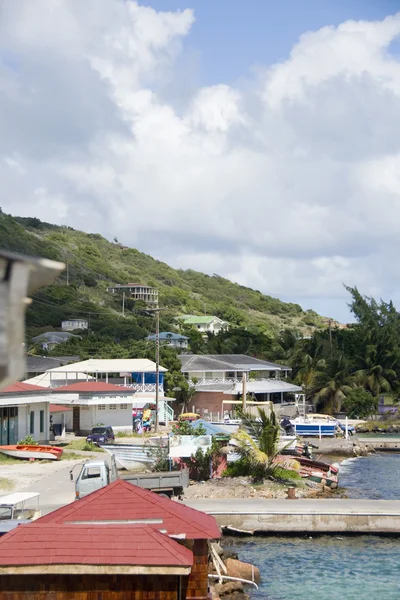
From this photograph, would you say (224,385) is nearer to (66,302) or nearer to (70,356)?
(70,356)

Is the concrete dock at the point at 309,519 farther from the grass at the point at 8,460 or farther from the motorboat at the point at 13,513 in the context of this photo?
the grass at the point at 8,460

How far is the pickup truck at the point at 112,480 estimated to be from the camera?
25406 millimetres

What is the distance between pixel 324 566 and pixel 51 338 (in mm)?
88600

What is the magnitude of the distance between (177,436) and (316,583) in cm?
1643

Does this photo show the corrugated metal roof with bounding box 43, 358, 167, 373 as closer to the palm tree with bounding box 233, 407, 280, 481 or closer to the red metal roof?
the red metal roof

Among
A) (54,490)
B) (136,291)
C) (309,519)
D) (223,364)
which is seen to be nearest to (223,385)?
(223,364)

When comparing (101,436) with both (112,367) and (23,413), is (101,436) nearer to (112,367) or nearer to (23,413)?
(23,413)

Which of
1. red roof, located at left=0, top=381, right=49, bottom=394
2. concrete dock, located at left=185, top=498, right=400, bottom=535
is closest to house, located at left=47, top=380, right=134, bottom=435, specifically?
red roof, located at left=0, top=381, right=49, bottom=394

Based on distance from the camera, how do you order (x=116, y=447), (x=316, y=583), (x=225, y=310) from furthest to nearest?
(x=225, y=310) < (x=116, y=447) < (x=316, y=583)

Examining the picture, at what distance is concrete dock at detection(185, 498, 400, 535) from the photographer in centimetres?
2560

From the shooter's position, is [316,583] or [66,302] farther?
[66,302]

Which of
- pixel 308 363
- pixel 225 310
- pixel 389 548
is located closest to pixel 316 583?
pixel 389 548

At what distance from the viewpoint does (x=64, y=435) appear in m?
51.2

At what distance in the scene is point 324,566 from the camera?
22.7 meters
